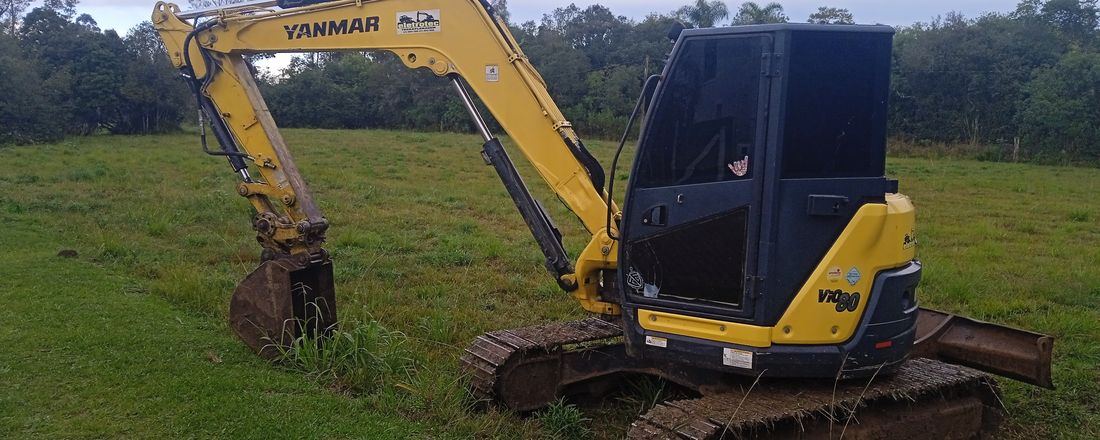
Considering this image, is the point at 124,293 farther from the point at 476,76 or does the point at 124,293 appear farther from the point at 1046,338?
the point at 1046,338

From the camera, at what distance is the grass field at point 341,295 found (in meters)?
5.38

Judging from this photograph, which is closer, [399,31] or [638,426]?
[638,426]

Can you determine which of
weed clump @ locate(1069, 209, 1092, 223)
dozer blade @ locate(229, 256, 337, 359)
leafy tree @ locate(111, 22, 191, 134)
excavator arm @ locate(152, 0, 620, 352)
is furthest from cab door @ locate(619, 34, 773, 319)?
leafy tree @ locate(111, 22, 191, 134)

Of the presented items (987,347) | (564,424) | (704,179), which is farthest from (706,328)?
(987,347)

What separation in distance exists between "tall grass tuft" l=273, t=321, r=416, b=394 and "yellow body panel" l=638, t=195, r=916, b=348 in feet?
8.10

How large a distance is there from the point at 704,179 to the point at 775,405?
1.18 metres

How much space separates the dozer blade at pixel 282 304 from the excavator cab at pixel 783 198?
9.04 ft

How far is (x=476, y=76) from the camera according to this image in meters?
5.61

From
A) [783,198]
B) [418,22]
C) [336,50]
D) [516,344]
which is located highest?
[418,22]

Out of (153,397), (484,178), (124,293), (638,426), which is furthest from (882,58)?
(484,178)

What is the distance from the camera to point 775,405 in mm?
4391

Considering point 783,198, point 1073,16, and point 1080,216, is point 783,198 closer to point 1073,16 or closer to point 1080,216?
point 1080,216

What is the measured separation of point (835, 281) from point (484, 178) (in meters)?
16.0

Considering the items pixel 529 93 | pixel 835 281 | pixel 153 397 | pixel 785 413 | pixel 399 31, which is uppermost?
pixel 399 31
